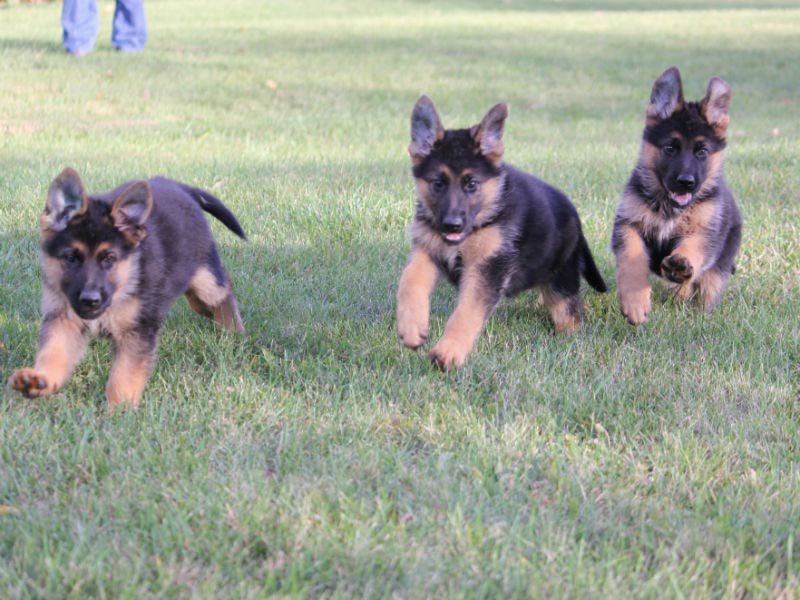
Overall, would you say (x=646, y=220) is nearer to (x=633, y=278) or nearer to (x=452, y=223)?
(x=633, y=278)

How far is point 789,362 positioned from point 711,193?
1.20 meters

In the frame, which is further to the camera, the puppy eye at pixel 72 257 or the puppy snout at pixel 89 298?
the puppy eye at pixel 72 257

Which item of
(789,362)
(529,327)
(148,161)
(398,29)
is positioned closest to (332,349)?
(529,327)

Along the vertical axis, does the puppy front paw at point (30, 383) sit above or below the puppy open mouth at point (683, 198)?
below

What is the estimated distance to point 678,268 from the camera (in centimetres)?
462

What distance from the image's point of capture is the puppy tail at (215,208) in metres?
4.95

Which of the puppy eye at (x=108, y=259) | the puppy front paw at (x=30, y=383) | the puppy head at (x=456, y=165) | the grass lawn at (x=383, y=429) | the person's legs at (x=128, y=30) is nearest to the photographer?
the grass lawn at (x=383, y=429)

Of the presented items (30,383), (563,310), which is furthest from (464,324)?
(30,383)

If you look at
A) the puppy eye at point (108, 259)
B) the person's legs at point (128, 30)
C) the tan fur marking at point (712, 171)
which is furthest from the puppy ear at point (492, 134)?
the person's legs at point (128, 30)

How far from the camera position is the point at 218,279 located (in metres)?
4.68

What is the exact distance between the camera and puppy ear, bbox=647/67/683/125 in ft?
17.0

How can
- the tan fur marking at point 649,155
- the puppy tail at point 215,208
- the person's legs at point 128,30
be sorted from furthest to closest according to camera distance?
the person's legs at point 128,30 < the tan fur marking at point 649,155 < the puppy tail at point 215,208

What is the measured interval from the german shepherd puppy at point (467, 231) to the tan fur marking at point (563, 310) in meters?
0.06

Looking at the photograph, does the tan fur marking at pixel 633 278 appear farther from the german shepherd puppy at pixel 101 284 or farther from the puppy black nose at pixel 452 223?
the german shepherd puppy at pixel 101 284
